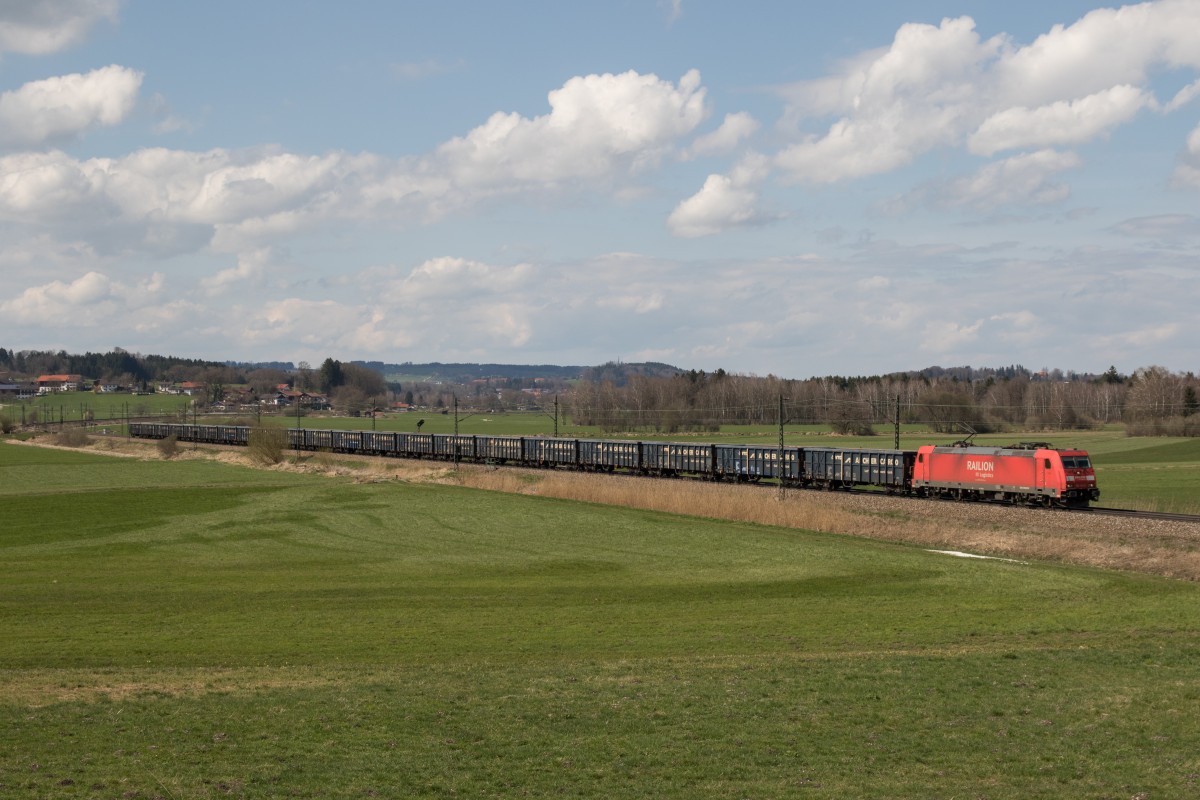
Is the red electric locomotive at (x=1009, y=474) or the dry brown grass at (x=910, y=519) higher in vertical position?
the red electric locomotive at (x=1009, y=474)

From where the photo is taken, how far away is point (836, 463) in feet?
237

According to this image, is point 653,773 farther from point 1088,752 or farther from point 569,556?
point 569,556

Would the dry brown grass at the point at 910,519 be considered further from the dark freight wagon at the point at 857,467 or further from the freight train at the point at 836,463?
the freight train at the point at 836,463

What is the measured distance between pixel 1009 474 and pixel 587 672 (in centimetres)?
4196

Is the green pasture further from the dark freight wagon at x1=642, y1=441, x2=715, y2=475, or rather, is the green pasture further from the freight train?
the dark freight wagon at x1=642, y1=441, x2=715, y2=475

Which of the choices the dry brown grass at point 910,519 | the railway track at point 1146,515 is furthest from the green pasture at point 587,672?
the railway track at point 1146,515

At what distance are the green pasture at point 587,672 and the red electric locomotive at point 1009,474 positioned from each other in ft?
34.9

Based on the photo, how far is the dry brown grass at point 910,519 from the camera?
1773 inches

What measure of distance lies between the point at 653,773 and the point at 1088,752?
24.1ft

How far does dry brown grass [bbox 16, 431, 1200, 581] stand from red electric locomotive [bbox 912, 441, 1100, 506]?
329cm

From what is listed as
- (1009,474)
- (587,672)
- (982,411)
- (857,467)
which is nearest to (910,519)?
(1009,474)

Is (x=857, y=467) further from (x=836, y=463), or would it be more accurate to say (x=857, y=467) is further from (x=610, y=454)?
(x=610, y=454)

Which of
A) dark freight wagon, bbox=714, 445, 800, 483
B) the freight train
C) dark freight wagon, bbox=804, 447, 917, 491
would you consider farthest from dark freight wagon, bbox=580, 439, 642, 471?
dark freight wagon, bbox=804, 447, 917, 491

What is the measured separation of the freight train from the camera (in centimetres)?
5800
